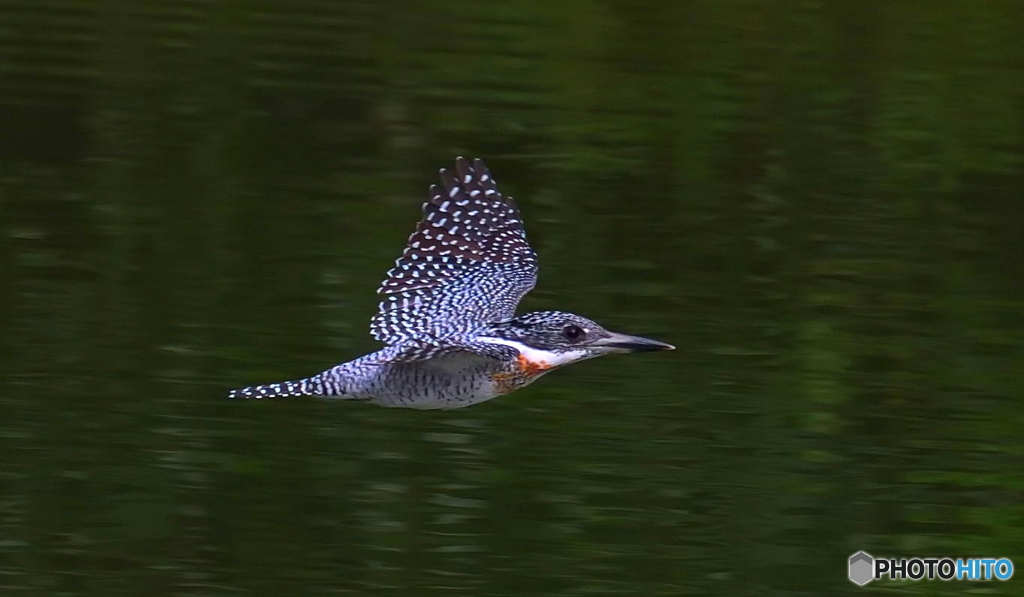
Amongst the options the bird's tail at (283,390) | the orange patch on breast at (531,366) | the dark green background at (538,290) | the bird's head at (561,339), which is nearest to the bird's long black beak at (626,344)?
the bird's head at (561,339)

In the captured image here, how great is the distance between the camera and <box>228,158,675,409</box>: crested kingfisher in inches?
389

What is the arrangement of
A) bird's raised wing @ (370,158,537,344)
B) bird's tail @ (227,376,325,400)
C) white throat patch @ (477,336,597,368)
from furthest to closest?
bird's raised wing @ (370,158,537,344)
white throat patch @ (477,336,597,368)
bird's tail @ (227,376,325,400)

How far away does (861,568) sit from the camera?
10.8 meters

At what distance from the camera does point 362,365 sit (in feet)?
33.0

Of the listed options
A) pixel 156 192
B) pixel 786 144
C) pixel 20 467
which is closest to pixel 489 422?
pixel 20 467

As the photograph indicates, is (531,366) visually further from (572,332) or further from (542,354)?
(572,332)

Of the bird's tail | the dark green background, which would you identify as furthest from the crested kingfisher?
the dark green background

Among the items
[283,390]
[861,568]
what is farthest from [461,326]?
[861,568]

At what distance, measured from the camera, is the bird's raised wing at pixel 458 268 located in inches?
416

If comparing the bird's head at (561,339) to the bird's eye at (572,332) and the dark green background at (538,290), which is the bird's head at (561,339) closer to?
the bird's eye at (572,332)

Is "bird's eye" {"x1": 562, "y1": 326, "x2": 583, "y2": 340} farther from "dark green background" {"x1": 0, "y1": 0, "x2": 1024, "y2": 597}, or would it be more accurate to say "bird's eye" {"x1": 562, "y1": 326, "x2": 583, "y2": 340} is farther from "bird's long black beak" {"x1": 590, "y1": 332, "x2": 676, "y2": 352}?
"dark green background" {"x1": 0, "y1": 0, "x2": 1024, "y2": 597}

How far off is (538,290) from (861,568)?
358 centimetres

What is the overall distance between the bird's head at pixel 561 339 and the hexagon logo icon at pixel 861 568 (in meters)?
1.75

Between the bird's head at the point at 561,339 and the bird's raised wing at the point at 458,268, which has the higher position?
the bird's raised wing at the point at 458,268
